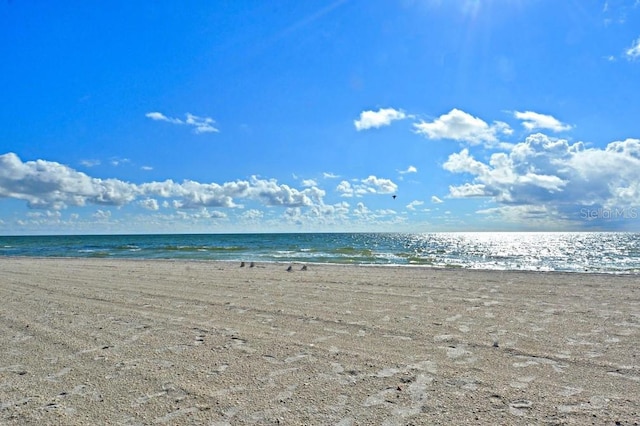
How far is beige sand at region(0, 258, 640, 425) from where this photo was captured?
3801 millimetres

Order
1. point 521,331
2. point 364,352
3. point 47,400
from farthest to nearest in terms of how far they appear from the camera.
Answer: point 521,331 → point 364,352 → point 47,400

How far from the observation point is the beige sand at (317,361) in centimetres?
380

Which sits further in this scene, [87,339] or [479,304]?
[479,304]

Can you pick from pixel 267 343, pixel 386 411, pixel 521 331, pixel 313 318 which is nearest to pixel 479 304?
pixel 521 331

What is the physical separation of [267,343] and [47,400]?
8.85 ft

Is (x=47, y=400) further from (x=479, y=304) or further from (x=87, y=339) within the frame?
(x=479, y=304)

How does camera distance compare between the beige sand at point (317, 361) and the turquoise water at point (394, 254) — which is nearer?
the beige sand at point (317, 361)

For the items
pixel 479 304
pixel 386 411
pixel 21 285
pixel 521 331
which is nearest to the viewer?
pixel 386 411

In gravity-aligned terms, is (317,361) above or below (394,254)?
above

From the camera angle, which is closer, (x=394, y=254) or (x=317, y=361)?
(x=317, y=361)

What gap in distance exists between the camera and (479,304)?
9.45 metres

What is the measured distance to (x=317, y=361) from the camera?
16.8ft

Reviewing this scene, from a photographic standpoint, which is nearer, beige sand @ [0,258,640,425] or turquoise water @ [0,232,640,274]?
beige sand @ [0,258,640,425]

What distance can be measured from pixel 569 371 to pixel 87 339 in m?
6.50
